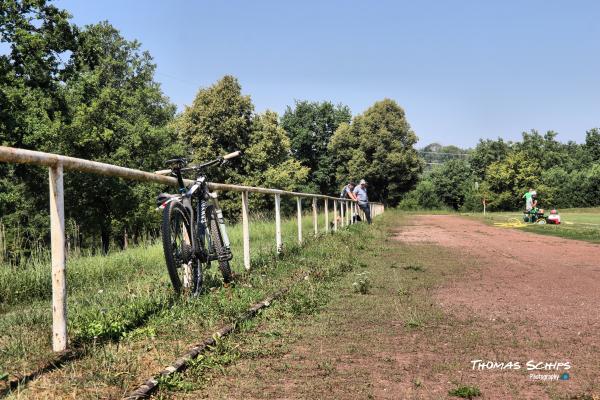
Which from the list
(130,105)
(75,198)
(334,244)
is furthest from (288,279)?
(130,105)

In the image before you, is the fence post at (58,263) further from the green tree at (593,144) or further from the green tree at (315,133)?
the green tree at (593,144)

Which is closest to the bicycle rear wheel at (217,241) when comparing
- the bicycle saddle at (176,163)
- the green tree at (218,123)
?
the bicycle saddle at (176,163)

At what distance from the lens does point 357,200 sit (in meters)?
21.0

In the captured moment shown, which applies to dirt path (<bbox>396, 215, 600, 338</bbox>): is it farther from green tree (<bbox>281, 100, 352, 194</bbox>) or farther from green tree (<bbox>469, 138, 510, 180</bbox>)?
green tree (<bbox>469, 138, 510, 180</bbox>)

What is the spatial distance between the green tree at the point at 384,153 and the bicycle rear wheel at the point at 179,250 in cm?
6244

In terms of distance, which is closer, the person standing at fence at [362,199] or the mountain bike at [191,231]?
the mountain bike at [191,231]

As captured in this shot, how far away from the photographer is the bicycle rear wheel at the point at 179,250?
4559 mm

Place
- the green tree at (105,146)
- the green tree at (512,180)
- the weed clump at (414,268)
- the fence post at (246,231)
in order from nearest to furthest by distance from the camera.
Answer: the fence post at (246,231) < the weed clump at (414,268) < the green tree at (105,146) < the green tree at (512,180)

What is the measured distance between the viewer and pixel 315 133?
277 feet

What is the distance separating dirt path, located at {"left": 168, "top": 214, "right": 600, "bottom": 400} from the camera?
2.83 metres

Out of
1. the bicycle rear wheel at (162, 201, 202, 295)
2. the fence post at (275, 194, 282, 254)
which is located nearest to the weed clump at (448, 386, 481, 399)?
the bicycle rear wheel at (162, 201, 202, 295)

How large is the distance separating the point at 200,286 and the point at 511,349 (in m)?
2.92

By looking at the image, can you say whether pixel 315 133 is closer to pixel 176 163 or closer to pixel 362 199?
pixel 362 199

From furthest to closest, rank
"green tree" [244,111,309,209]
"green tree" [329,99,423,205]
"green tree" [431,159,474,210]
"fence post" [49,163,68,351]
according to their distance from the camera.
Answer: "green tree" [431,159,474,210] < "green tree" [329,99,423,205] < "green tree" [244,111,309,209] < "fence post" [49,163,68,351]
